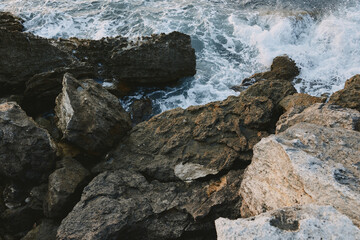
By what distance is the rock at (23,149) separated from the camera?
15.8ft

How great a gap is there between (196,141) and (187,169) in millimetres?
605

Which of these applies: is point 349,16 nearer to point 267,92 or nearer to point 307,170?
point 267,92

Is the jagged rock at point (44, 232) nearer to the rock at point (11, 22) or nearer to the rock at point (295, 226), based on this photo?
the rock at point (295, 226)

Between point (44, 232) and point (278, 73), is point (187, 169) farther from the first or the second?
point (278, 73)

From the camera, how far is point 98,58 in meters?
8.85

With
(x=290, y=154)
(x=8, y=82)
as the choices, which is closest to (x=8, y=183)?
(x=8, y=82)

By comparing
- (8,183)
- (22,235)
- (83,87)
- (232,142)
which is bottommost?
(22,235)

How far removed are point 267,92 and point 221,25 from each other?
7601 mm

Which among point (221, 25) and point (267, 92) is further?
point (221, 25)

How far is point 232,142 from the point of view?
198 inches

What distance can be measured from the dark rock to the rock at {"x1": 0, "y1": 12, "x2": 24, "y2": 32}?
671cm

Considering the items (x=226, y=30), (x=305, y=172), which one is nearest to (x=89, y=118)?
(x=305, y=172)

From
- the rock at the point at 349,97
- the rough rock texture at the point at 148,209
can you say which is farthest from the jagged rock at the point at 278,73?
the rough rock texture at the point at 148,209

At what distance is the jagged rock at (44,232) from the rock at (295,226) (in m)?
2.92
